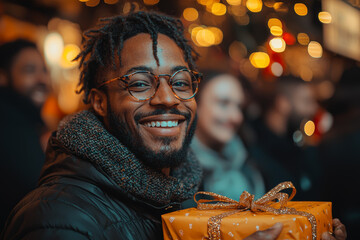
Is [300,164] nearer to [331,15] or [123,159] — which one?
[331,15]

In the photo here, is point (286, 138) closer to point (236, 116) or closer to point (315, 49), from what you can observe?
point (236, 116)

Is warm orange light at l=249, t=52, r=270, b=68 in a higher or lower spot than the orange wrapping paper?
higher

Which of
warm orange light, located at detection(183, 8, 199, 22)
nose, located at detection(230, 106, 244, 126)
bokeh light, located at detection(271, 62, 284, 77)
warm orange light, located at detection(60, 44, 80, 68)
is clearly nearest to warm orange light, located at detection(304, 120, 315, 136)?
bokeh light, located at detection(271, 62, 284, 77)

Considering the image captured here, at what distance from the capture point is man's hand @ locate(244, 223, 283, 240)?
1.29 meters

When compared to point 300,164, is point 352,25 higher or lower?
higher

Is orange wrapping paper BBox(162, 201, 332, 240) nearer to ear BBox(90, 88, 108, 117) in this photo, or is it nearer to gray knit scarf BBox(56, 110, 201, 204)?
gray knit scarf BBox(56, 110, 201, 204)

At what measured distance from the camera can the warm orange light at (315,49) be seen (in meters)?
5.50

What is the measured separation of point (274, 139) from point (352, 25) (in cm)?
165

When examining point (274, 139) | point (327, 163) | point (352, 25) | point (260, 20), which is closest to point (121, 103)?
point (327, 163)

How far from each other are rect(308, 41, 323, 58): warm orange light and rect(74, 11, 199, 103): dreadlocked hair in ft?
13.3

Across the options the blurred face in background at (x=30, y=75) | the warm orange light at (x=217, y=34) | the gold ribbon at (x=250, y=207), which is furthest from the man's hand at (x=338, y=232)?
the warm orange light at (x=217, y=34)

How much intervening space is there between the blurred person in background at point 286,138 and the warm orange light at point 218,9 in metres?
1.42

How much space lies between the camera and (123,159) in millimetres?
1710

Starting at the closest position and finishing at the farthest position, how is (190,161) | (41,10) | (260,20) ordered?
(190,161) → (41,10) → (260,20)
